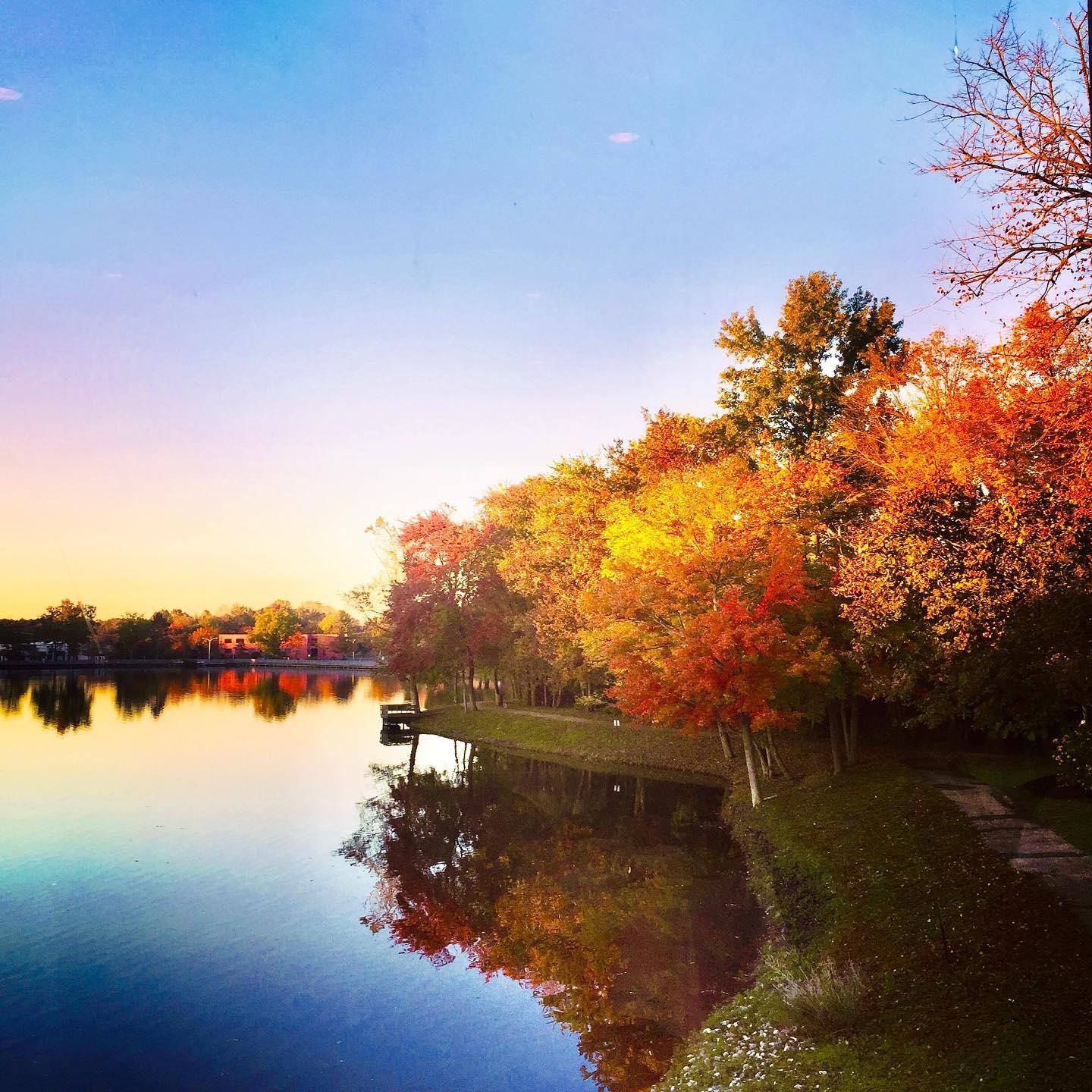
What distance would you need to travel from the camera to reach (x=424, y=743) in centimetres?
5678

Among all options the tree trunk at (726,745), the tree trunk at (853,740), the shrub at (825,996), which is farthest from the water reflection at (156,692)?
the shrub at (825,996)

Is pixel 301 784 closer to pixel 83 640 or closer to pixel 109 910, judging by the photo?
Answer: pixel 109 910

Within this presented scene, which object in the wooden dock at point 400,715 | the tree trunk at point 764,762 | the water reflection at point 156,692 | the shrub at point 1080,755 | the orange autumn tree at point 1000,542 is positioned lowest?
the water reflection at point 156,692

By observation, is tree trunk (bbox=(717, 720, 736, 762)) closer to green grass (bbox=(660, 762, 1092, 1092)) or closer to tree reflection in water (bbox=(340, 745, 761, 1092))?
tree reflection in water (bbox=(340, 745, 761, 1092))

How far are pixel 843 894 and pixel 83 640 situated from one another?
→ 193578mm

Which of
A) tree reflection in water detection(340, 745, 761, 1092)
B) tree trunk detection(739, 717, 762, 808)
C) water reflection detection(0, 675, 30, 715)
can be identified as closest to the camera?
tree reflection in water detection(340, 745, 761, 1092)

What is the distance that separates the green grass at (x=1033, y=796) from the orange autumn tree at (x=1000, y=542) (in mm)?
2921

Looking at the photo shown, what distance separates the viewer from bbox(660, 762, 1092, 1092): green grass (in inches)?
391

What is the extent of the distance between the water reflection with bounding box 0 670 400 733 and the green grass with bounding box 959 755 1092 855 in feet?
178

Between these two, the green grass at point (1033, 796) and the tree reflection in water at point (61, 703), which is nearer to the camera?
the green grass at point (1033, 796)

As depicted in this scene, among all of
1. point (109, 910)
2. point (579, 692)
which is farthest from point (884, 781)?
point (579, 692)

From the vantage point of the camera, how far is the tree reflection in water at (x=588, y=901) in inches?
592

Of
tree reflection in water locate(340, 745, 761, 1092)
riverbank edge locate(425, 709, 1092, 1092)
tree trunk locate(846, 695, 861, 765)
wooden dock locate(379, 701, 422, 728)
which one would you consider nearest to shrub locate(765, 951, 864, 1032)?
riverbank edge locate(425, 709, 1092, 1092)

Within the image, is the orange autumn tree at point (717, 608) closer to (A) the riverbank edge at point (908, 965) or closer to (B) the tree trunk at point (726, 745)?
(A) the riverbank edge at point (908, 965)
